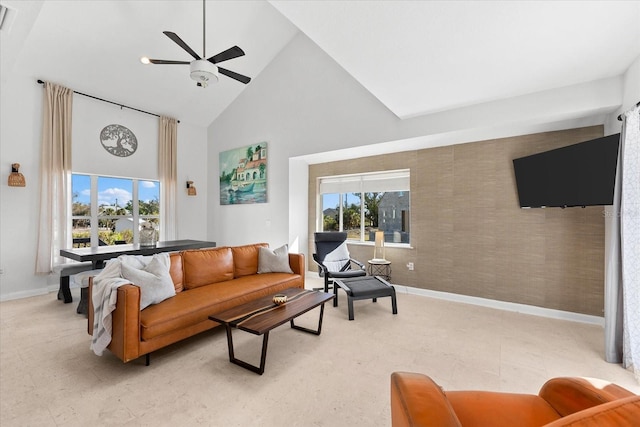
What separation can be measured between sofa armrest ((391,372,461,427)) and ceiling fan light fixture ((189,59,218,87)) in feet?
11.7

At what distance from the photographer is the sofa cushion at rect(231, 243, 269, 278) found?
379cm

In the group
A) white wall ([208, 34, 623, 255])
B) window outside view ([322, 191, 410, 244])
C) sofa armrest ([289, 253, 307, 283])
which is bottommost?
sofa armrest ([289, 253, 307, 283])

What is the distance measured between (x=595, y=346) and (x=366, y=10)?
12.2 feet

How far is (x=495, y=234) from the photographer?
3.92 m

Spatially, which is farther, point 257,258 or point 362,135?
point 362,135

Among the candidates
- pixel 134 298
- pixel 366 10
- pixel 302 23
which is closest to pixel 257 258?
pixel 134 298

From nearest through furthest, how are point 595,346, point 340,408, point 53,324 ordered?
point 340,408
point 595,346
point 53,324

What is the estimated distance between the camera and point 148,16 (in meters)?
4.29

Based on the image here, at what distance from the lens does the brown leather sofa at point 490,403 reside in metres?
→ 0.91

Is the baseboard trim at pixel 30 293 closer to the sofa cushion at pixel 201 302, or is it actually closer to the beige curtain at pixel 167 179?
the beige curtain at pixel 167 179

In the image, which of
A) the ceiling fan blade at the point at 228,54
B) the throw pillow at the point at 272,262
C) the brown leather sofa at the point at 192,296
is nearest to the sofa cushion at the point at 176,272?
the brown leather sofa at the point at 192,296

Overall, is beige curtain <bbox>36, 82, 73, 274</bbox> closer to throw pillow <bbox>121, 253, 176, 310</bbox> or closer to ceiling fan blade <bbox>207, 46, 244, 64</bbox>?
throw pillow <bbox>121, 253, 176, 310</bbox>

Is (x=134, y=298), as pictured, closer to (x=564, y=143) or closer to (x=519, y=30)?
(x=519, y=30)

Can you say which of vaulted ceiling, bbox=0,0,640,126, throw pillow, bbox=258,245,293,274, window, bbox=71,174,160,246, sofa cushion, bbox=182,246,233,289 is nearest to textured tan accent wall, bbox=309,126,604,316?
vaulted ceiling, bbox=0,0,640,126
